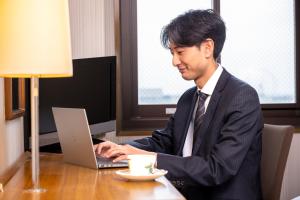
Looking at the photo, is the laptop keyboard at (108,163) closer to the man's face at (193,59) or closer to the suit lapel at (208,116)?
the suit lapel at (208,116)

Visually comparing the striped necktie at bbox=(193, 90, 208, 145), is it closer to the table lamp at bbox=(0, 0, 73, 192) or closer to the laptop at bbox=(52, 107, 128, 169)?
the laptop at bbox=(52, 107, 128, 169)

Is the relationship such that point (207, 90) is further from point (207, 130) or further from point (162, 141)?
point (162, 141)

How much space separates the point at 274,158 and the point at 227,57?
1490 millimetres

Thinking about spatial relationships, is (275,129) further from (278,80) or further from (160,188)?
(278,80)

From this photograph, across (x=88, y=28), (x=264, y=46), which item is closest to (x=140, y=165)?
(x=88, y=28)

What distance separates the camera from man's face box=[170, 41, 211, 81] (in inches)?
80.1

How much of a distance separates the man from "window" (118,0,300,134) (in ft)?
3.24

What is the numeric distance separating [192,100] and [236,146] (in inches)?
18.5

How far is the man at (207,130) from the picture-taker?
1.73 m

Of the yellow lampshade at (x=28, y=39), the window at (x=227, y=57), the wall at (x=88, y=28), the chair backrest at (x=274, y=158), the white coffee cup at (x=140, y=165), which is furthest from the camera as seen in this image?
the window at (x=227, y=57)

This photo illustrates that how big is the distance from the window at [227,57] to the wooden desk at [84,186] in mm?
1462

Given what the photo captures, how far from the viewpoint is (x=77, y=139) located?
Answer: 5.76ft

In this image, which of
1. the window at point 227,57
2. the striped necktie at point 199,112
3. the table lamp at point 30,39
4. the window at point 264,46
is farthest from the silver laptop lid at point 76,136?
the window at point 264,46

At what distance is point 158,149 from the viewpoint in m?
2.23
